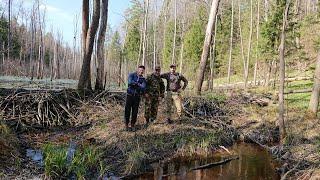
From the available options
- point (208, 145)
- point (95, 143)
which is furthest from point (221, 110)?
point (95, 143)

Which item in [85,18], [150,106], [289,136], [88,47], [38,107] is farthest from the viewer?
[85,18]

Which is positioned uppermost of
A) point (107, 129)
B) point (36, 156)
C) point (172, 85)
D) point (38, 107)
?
point (172, 85)

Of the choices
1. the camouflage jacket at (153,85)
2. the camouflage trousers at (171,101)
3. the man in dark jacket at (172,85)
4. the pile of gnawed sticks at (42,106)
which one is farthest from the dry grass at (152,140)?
the pile of gnawed sticks at (42,106)

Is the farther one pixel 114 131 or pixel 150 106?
pixel 150 106

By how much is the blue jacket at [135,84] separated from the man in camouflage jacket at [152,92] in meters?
0.49

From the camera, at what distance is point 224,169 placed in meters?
9.96

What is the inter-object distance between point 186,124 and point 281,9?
18862mm

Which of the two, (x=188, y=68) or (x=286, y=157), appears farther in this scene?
(x=188, y=68)

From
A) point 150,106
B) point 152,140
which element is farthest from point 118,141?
point 150,106

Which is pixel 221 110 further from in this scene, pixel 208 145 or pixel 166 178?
pixel 166 178

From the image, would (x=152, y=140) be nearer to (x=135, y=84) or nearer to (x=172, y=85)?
Answer: (x=135, y=84)

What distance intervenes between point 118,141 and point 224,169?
2.93m

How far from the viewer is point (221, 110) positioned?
1652 cm

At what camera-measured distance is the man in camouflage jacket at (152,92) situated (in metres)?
12.3
